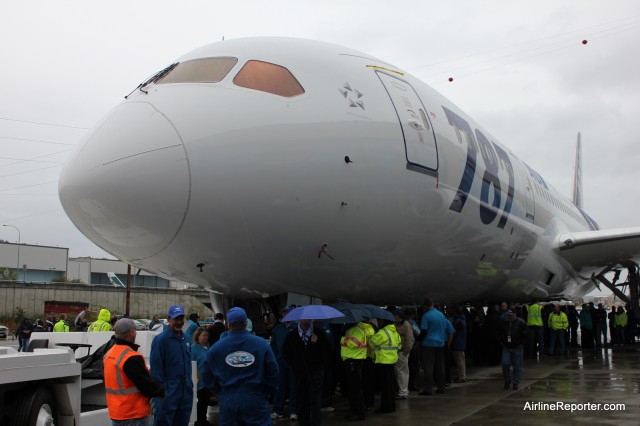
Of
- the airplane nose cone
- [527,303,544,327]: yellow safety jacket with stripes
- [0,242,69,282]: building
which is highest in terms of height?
[0,242,69,282]: building

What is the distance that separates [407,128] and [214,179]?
2777mm

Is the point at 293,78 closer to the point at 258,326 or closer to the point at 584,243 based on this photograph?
the point at 258,326

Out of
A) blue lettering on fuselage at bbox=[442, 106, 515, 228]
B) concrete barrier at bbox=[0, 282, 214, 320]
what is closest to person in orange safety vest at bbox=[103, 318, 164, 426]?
blue lettering on fuselage at bbox=[442, 106, 515, 228]

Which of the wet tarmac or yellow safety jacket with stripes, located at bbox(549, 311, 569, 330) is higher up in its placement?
yellow safety jacket with stripes, located at bbox(549, 311, 569, 330)

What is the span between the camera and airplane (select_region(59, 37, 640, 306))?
237 inches

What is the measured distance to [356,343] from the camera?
809cm

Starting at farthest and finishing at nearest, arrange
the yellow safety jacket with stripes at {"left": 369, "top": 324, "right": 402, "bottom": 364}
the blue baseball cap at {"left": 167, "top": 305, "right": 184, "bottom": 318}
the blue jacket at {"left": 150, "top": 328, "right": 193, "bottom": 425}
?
1. the yellow safety jacket with stripes at {"left": 369, "top": 324, "right": 402, "bottom": 364}
2. the blue baseball cap at {"left": 167, "top": 305, "right": 184, "bottom": 318}
3. the blue jacket at {"left": 150, "top": 328, "right": 193, "bottom": 425}

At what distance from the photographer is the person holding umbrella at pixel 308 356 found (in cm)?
695

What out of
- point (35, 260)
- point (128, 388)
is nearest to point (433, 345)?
point (128, 388)

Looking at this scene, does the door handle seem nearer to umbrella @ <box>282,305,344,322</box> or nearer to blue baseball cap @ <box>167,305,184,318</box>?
umbrella @ <box>282,305,344,322</box>

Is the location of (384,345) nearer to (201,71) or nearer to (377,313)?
(377,313)

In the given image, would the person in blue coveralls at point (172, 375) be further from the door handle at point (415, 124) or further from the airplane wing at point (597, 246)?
the airplane wing at point (597, 246)

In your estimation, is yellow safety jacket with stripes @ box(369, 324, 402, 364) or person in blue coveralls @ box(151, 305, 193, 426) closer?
person in blue coveralls @ box(151, 305, 193, 426)

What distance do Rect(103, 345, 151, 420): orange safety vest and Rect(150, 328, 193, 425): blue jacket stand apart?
1.78 feet
